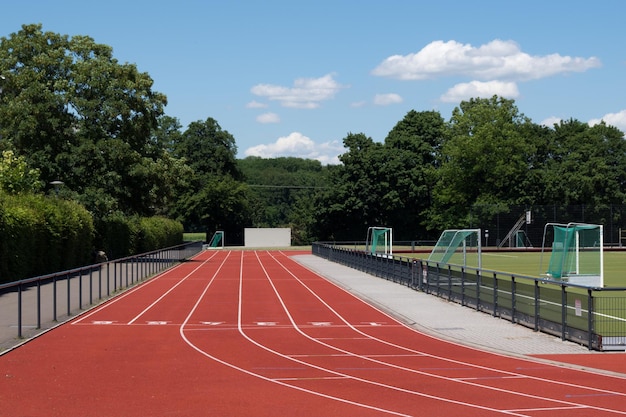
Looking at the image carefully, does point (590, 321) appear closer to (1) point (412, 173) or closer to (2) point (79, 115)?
(2) point (79, 115)

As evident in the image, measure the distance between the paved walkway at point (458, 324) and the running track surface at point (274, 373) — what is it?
628mm

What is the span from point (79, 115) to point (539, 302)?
44.6 metres

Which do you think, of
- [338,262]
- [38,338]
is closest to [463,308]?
[38,338]

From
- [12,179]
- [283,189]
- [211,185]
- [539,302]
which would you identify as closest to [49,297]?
[539,302]

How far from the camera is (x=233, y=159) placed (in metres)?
126

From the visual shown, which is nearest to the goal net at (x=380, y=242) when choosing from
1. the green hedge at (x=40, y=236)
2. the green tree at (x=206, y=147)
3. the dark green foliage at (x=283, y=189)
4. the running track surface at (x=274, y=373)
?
the green hedge at (x=40, y=236)

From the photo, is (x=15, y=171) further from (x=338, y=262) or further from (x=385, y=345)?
(x=385, y=345)

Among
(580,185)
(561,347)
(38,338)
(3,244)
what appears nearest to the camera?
(561,347)

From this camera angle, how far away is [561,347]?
17.5 meters

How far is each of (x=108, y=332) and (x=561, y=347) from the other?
10180 millimetres

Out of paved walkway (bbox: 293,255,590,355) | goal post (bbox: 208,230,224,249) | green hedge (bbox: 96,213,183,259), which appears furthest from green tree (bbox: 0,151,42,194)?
goal post (bbox: 208,230,224,249)

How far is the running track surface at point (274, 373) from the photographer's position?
11.3m

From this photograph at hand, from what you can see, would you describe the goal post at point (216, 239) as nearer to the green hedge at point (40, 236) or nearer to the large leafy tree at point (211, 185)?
the large leafy tree at point (211, 185)

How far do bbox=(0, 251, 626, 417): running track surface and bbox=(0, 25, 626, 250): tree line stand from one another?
2671 cm
